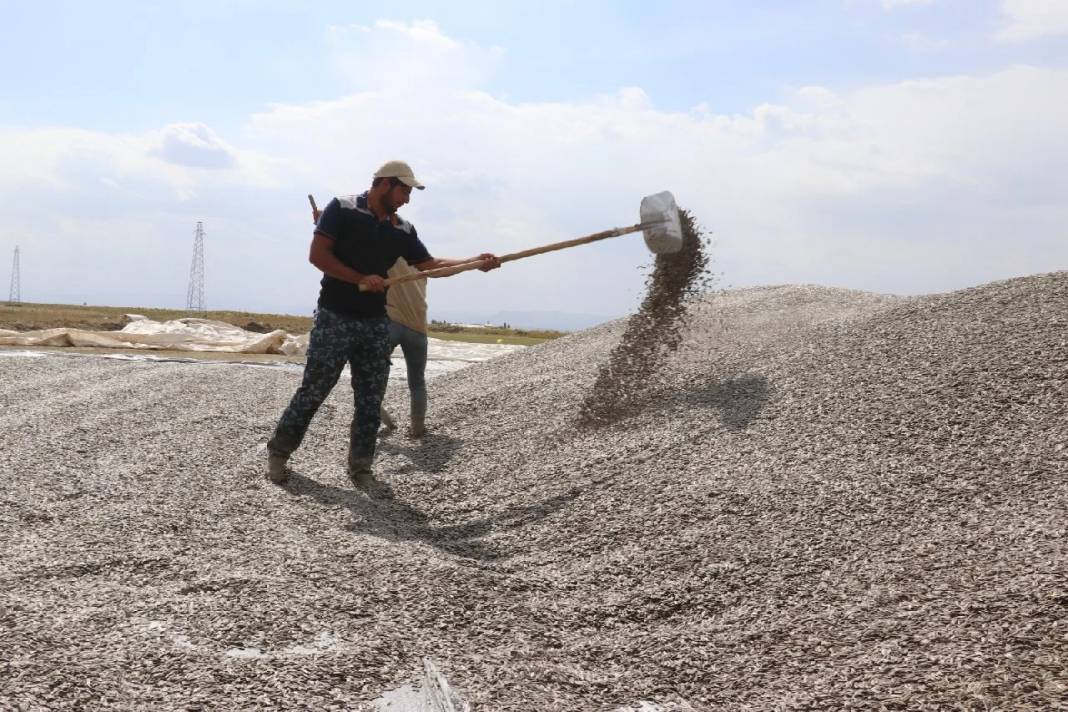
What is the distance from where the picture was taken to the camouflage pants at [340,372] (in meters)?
5.31

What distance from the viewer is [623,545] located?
4270 millimetres

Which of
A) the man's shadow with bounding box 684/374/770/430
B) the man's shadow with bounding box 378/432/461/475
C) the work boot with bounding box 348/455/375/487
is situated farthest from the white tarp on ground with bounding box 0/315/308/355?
the man's shadow with bounding box 684/374/770/430

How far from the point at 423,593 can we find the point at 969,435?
2982mm

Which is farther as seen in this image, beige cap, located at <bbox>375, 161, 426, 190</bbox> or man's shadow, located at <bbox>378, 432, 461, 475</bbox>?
man's shadow, located at <bbox>378, 432, 461, 475</bbox>

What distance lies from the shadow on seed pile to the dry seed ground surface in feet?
0.50

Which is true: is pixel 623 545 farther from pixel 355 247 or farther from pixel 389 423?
pixel 389 423

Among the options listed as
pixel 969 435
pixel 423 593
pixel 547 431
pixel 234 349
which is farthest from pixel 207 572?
pixel 234 349

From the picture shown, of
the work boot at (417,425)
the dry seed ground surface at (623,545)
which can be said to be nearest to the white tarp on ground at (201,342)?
the work boot at (417,425)

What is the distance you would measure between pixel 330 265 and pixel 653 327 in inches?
119

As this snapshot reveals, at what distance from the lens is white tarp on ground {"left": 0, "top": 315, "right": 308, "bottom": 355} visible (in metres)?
14.3

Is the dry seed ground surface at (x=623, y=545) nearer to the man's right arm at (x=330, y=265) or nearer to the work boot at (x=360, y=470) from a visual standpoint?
the work boot at (x=360, y=470)

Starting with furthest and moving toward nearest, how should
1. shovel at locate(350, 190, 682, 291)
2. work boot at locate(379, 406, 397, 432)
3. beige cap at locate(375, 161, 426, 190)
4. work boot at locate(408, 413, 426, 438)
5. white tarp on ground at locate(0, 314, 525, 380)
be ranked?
white tarp on ground at locate(0, 314, 525, 380) < work boot at locate(379, 406, 397, 432) < work boot at locate(408, 413, 426, 438) < shovel at locate(350, 190, 682, 291) < beige cap at locate(375, 161, 426, 190)

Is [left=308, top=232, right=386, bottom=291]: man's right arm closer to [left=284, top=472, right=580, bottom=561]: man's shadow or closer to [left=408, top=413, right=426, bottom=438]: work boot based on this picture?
[left=284, top=472, right=580, bottom=561]: man's shadow

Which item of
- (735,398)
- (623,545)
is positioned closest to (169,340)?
(735,398)
